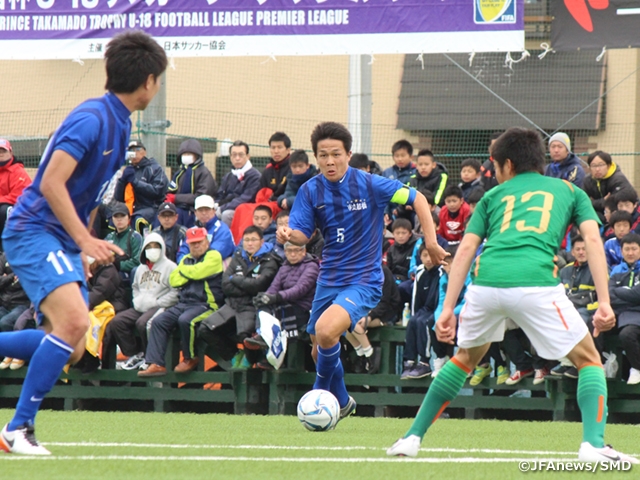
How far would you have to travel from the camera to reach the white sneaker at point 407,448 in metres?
5.48

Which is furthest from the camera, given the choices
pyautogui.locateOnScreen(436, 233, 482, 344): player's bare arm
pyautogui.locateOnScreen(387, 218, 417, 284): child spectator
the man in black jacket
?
the man in black jacket

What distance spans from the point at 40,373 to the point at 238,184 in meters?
8.11

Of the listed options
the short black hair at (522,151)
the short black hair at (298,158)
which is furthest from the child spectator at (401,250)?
the short black hair at (522,151)

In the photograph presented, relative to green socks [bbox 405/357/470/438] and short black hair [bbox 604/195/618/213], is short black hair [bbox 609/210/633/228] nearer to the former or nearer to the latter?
short black hair [bbox 604/195/618/213]

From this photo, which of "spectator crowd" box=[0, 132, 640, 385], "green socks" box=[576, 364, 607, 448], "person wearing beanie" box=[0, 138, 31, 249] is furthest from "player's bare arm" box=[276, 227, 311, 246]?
"person wearing beanie" box=[0, 138, 31, 249]

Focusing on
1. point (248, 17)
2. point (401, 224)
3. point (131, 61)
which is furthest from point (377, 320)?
point (131, 61)

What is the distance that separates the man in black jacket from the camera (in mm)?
12680

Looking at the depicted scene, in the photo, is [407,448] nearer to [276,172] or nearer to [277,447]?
[277,447]

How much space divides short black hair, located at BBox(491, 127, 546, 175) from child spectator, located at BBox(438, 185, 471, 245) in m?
5.61

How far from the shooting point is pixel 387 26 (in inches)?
531

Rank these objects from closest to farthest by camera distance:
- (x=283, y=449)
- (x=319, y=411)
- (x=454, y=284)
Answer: (x=454, y=284) < (x=283, y=449) < (x=319, y=411)

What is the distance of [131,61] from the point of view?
5430mm

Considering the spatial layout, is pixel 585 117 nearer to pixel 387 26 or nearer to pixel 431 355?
pixel 387 26

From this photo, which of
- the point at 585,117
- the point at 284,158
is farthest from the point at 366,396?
the point at 585,117
